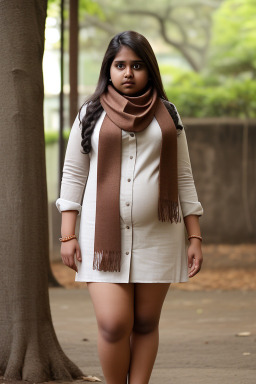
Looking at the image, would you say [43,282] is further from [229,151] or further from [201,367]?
[229,151]

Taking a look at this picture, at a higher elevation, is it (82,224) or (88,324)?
(82,224)

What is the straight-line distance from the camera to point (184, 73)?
22500 millimetres

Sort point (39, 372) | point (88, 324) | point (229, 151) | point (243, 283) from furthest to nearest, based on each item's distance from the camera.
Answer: point (229, 151), point (243, 283), point (88, 324), point (39, 372)

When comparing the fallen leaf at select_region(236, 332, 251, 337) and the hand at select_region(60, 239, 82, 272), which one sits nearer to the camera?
the hand at select_region(60, 239, 82, 272)

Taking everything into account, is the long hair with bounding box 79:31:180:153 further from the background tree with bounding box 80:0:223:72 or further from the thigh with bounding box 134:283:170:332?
the background tree with bounding box 80:0:223:72

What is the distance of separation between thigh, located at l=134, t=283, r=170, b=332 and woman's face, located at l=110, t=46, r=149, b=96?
3.19 feet

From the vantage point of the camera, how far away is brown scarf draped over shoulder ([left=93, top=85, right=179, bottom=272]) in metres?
4.39

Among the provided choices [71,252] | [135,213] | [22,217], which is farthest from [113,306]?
[22,217]

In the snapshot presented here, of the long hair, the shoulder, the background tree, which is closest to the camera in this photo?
the long hair

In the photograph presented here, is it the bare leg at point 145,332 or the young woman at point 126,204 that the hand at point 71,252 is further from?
the bare leg at point 145,332

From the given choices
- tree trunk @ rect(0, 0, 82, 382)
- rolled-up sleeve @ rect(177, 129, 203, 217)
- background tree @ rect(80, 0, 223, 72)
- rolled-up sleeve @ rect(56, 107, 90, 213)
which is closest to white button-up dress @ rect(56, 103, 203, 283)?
rolled-up sleeve @ rect(56, 107, 90, 213)

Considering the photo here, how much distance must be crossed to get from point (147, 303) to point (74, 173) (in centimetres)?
75

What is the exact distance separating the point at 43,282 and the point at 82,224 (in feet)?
4.37

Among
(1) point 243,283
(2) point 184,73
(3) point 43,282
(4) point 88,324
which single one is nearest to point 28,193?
(3) point 43,282
